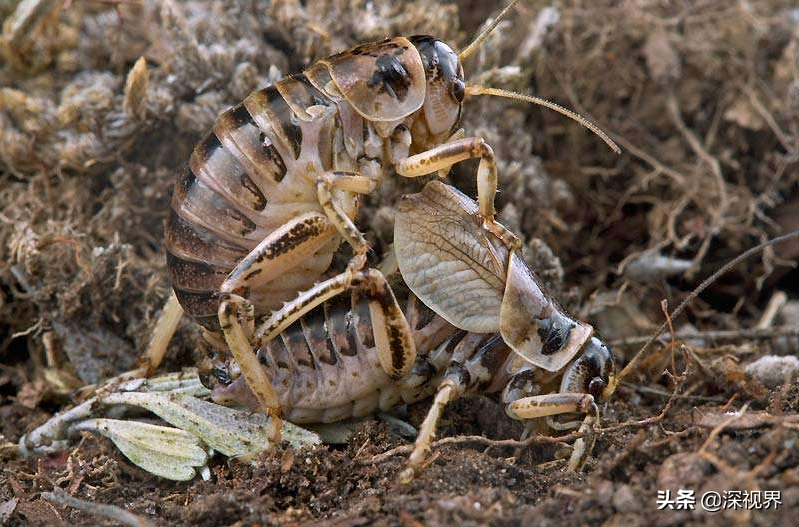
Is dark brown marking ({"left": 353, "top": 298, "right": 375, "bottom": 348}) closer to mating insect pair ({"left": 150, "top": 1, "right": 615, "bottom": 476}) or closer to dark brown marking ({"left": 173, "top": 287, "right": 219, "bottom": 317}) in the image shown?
mating insect pair ({"left": 150, "top": 1, "right": 615, "bottom": 476})

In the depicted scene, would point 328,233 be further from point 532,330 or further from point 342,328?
point 532,330

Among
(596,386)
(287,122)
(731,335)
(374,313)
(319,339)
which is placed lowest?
(731,335)

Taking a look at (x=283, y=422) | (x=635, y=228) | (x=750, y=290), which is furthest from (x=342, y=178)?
(x=750, y=290)

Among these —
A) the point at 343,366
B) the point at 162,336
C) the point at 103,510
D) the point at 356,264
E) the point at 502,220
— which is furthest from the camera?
the point at 502,220

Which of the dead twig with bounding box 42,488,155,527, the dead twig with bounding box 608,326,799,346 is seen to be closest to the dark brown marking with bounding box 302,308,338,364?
the dead twig with bounding box 42,488,155,527

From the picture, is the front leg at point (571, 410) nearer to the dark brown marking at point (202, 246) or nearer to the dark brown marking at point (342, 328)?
the dark brown marking at point (342, 328)

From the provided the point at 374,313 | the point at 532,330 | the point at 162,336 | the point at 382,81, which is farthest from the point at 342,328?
the point at 382,81

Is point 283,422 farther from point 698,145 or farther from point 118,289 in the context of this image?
point 698,145
